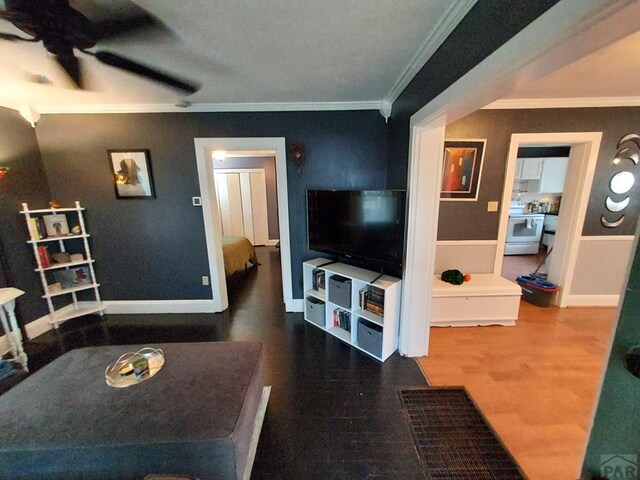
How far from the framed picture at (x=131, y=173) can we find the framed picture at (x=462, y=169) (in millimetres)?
3377

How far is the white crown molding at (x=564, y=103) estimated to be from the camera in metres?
2.68

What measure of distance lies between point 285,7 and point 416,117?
1.11 meters

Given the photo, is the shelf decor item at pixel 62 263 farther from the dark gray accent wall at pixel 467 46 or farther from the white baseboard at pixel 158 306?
the dark gray accent wall at pixel 467 46

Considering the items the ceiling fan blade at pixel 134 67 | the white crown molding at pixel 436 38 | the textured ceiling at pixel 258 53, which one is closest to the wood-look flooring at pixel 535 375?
the white crown molding at pixel 436 38

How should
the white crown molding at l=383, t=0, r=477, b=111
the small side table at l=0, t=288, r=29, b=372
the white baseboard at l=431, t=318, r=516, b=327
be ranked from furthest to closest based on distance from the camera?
the white baseboard at l=431, t=318, r=516, b=327 < the small side table at l=0, t=288, r=29, b=372 < the white crown molding at l=383, t=0, r=477, b=111

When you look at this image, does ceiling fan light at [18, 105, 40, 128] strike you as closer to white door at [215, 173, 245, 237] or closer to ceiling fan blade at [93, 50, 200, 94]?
ceiling fan blade at [93, 50, 200, 94]

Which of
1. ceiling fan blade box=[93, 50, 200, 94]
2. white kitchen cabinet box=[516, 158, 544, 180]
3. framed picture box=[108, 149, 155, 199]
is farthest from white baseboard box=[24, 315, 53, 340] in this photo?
white kitchen cabinet box=[516, 158, 544, 180]

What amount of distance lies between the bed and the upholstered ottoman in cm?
223

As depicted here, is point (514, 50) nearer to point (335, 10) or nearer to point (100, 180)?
point (335, 10)

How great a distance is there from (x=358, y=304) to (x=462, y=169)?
1975mm

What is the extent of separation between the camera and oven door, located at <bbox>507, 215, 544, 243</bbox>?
210 inches

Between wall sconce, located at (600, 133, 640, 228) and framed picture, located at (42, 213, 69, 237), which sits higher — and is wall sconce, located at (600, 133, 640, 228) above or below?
above

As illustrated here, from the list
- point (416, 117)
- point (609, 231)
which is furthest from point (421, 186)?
point (609, 231)

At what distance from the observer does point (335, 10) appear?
1.25 meters
